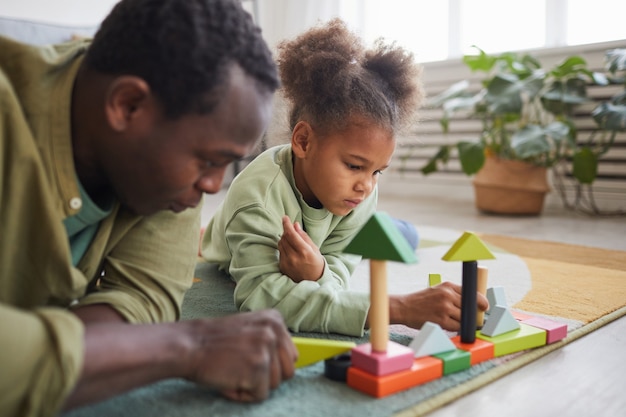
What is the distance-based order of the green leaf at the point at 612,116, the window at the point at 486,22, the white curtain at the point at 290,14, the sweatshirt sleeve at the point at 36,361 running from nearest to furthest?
the sweatshirt sleeve at the point at 36,361
the green leaf at the point at 612,116
the window at the point at 486,22
the white curtain at the point at 290,14

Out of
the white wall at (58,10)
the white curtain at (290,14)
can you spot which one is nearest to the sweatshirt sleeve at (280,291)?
the white wall at (58,10)

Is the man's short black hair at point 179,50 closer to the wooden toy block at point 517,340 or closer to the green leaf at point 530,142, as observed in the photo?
the wooden toy block at point 517,340

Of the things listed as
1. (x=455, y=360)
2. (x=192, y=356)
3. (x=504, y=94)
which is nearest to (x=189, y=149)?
(x=192, y=356)

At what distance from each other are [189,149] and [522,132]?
2.15 metres

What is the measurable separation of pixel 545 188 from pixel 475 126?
0.69 m

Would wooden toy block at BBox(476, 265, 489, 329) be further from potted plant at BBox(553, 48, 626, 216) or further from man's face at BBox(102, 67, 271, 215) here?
potted plant at BBox(553, 48, 626, 216)

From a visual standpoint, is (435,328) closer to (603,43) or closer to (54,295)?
(54,295)

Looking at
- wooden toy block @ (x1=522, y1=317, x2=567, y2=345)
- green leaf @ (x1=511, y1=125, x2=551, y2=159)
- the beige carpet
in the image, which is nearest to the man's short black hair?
wooden toy block @ (x1=522, y1=317, x2=567, y2=345)

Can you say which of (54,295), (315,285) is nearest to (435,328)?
(315,285)

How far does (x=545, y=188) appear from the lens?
2.75 metres

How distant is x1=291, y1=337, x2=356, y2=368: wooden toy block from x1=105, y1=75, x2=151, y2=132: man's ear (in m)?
0.36

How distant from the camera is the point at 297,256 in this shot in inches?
39.7

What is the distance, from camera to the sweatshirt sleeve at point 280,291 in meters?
0.99

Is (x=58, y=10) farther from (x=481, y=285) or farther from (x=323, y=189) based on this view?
(x=481, y=285)
